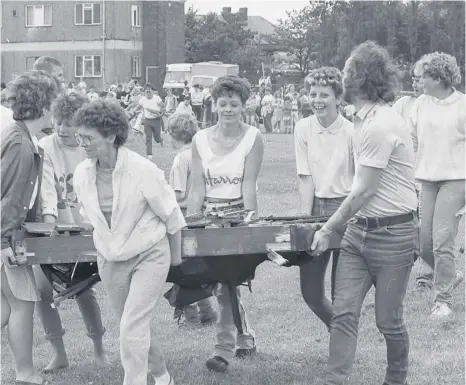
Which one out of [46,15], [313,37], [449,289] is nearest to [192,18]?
[313,37]

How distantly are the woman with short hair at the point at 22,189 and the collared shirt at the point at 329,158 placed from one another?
177 cm

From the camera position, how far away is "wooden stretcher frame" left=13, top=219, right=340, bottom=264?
5.74 metres

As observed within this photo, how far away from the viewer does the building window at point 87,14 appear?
203 feet

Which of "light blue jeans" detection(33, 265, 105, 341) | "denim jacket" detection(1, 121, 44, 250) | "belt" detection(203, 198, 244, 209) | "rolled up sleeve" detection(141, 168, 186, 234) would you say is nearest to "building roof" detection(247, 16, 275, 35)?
"belt" detection(203, 198, 244, 209)

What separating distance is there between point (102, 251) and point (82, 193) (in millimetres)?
362

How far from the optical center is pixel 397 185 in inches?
227

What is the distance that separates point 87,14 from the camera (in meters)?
62.4

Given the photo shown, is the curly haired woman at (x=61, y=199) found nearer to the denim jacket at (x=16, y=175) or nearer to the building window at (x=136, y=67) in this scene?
the denim jacket at (x=16, y=175)

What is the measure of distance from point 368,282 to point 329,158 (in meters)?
1.18

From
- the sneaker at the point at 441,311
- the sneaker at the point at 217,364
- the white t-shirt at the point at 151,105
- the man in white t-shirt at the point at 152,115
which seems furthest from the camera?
the white t-shirt at the point at 151,105

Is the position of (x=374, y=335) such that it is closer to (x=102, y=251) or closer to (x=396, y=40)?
(x=102, y=251)

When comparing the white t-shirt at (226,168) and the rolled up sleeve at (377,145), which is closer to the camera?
the rolled up sleeve at (377,145)

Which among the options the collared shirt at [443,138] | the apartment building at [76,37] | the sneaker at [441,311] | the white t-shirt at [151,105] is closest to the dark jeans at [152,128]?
the white t-shirt at [151,105]

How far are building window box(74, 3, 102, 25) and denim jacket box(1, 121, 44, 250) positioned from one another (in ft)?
187
